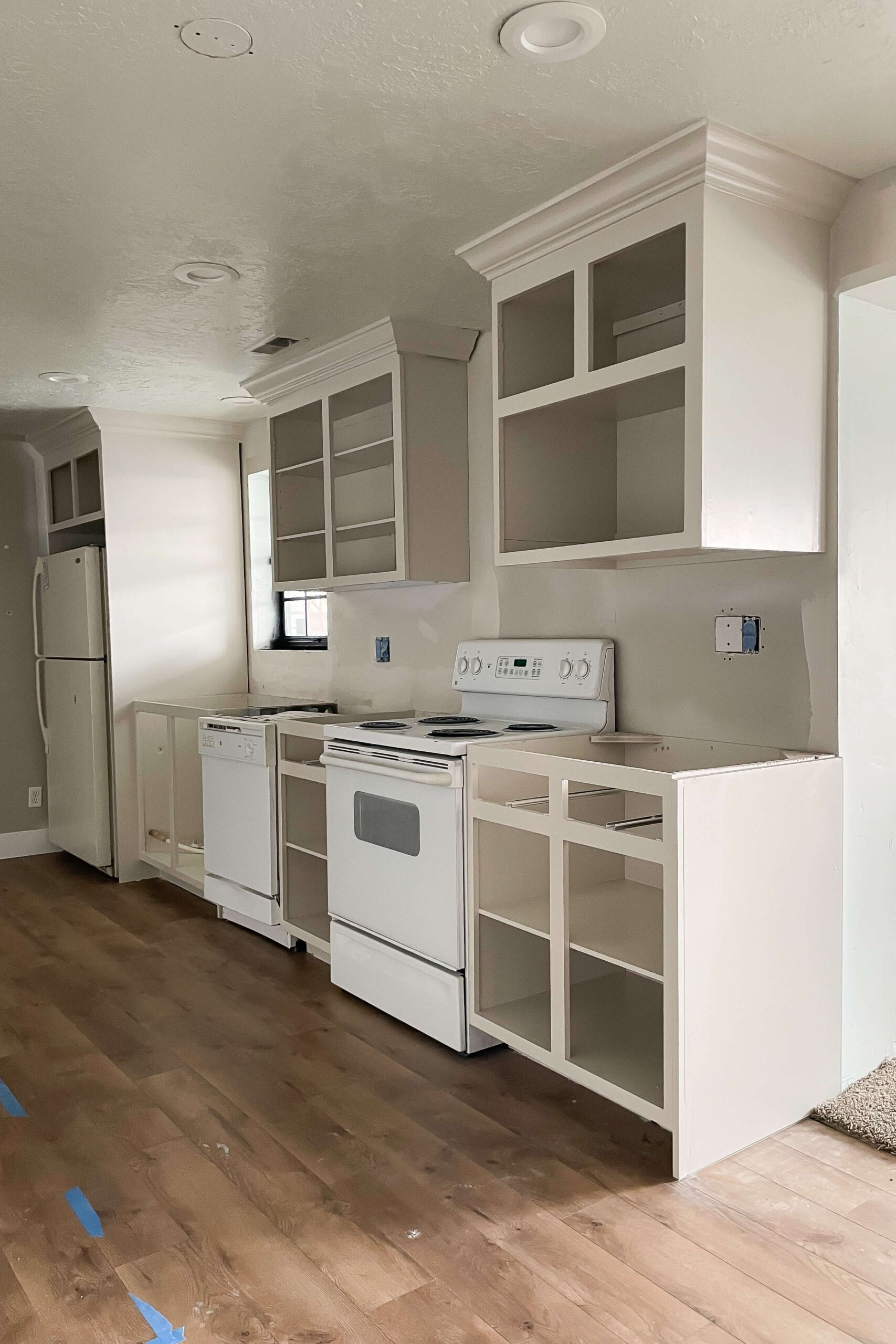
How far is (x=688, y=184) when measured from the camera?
2.29m

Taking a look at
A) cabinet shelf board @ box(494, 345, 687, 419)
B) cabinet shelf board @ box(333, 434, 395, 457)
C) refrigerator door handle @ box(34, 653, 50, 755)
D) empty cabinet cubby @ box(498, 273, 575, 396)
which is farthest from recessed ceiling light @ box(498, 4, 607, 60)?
refrigerator door handle @ box(34, 653, 50, 755)

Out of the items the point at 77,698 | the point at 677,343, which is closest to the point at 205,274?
the point at 677,343

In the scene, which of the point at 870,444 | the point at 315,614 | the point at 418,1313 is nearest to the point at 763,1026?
the point at 418,1313

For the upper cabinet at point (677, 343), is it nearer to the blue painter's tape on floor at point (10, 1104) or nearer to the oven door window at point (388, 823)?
the oven door window at point (388, 823)

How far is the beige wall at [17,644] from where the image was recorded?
222 inches

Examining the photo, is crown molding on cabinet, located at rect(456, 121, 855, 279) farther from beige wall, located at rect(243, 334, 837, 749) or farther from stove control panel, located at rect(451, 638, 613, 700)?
stove control panel, located at rect(451, 638, 613, 700)

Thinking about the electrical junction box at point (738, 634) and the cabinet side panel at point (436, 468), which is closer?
the electrical junction box at point (738, 634)

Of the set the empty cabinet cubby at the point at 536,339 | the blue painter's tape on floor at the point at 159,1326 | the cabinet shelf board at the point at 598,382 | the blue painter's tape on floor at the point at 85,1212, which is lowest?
the blue painter's tape on floor at the point at 85,1212

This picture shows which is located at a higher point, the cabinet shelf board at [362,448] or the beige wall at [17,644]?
the cabinet shelf board at [362,448]

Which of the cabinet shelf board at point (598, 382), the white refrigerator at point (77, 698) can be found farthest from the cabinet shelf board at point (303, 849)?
the cabinet shelf board at point (598, 382)

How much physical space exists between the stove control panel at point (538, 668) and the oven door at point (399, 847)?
576 mm

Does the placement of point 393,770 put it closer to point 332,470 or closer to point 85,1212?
point 85,1212

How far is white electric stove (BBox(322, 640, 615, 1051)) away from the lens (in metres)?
2.90

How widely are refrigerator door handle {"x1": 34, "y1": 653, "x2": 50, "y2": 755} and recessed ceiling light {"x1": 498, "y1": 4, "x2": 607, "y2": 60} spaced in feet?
14.8
